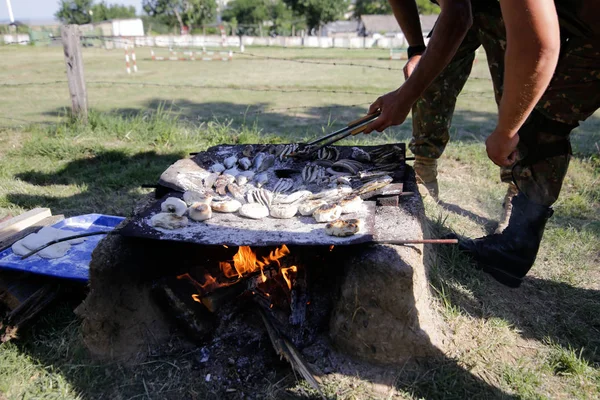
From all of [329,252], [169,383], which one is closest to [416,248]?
[329,252]

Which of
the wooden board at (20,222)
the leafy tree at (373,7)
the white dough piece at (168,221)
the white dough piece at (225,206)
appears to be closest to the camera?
the white dough piece at (168,221)

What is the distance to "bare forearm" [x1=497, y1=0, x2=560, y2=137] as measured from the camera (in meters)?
1.33

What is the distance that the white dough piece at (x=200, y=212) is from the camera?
2133 mm

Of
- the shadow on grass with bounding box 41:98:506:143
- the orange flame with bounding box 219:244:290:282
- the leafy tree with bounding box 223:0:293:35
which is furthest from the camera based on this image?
the leafy tree with bounding box 223:0:293:35

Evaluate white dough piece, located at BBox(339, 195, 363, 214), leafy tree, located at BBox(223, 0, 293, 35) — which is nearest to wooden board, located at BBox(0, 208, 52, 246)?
white dough piece, located at BBox(339, 195, 363, 214)

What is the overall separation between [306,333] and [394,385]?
464 millimetres

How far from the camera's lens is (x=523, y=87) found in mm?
1479

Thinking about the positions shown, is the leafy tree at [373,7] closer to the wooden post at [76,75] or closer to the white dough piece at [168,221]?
the wooden post at [76,75]

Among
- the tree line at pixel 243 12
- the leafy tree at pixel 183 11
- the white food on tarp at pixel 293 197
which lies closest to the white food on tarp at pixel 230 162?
the white food on tarp at pixel 293 197

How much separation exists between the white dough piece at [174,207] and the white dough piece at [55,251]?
0.83m

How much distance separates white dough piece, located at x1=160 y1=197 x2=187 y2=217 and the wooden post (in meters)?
4.03

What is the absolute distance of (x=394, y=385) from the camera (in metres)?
1.95

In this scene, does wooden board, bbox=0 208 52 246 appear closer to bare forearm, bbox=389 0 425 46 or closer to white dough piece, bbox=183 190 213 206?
white dough piece, bbox=183 190 213 206

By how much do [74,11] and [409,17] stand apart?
73517mm
